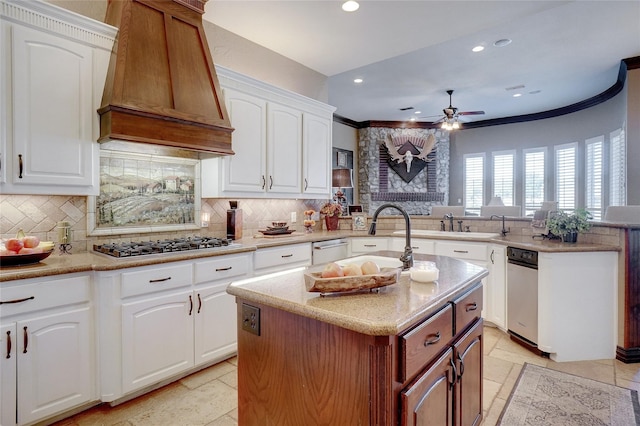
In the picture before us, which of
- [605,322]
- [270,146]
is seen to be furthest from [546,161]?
[270,146]

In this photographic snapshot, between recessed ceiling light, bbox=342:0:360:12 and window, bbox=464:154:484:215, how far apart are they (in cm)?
673

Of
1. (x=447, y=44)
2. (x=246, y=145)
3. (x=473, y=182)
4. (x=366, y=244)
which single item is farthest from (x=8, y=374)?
(x=473, y=182)

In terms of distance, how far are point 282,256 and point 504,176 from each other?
7118 mm

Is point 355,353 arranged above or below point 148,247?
below

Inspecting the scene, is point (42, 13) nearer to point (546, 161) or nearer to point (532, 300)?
point (532, 300)

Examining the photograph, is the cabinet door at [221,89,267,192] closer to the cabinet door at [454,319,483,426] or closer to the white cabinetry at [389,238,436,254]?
the white cabinetry at [389,238,436,254]

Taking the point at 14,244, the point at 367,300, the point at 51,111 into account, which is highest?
the point at 51,111

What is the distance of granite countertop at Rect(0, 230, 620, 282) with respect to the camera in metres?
1.91

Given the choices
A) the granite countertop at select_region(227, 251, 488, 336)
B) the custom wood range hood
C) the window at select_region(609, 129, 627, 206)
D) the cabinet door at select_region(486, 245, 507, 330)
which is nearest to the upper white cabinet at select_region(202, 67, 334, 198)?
the custom wood range hood

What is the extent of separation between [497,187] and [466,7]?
20.9 ft

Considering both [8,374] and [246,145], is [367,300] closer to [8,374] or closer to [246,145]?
[8,374]

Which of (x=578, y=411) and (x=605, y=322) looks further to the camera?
(x=605, y=322)

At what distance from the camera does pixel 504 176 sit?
835cm

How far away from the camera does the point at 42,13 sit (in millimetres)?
2113
